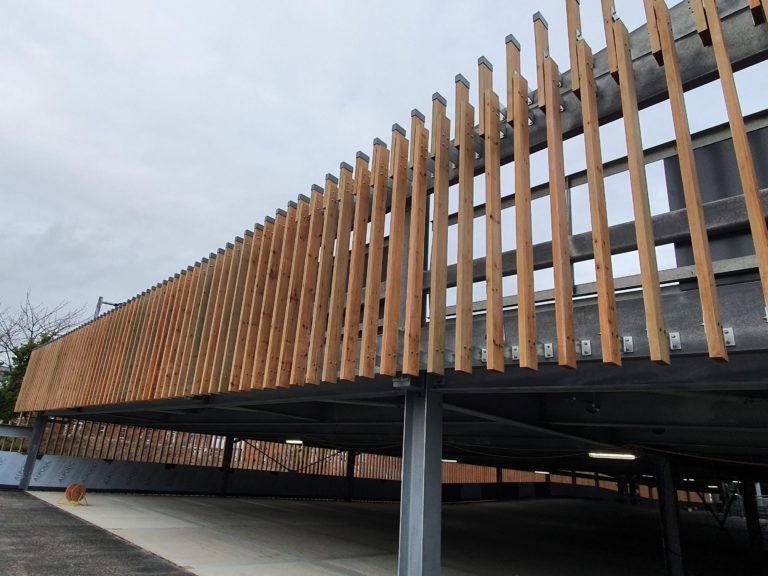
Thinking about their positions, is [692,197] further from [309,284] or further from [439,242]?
[309,284]

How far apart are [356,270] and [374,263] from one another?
0.25 m

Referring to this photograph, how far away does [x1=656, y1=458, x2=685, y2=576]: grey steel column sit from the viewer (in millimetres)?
7941

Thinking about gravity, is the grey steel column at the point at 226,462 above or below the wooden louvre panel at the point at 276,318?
below

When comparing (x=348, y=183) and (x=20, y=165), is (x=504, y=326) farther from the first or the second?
(x=20, y=165)

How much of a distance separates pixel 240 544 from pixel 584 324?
25.8ft

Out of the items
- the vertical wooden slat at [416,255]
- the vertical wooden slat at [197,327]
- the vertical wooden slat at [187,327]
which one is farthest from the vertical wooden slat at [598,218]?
the vertical wooden slat at [187,327]

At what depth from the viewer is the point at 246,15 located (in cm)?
1449

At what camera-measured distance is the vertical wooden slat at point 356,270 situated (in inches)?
184

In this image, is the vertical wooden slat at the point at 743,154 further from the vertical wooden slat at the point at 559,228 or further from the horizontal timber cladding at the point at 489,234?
the vertical wooden slat at the point at 559,228

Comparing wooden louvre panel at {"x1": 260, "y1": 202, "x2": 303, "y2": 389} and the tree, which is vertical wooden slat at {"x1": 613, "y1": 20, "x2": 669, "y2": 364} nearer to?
wooden louvre panel at {"x1": 260, "y1": 202, "x2": 303, "y2": 389}

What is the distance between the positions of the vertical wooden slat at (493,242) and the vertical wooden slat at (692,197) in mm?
1334

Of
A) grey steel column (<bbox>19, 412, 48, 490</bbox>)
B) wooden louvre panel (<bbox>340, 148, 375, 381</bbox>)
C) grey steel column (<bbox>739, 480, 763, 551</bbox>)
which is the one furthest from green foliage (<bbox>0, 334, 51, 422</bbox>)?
grey steel column (<bbox>739, 480, 763, 551</bbox>)

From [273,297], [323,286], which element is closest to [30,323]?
[273,297]

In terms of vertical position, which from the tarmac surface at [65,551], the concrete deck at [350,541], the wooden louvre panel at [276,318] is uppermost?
the wooden louvre panel at [276,318]
